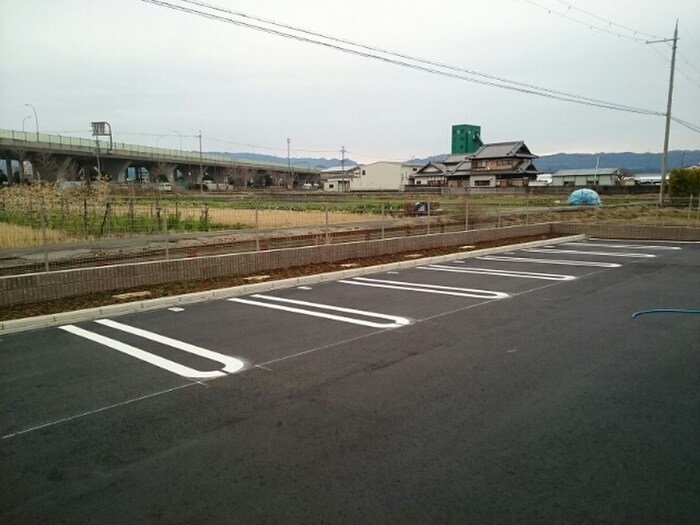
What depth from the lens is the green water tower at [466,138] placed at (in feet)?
367

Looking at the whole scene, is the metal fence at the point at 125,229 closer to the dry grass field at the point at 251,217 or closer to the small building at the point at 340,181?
the dry grass field at the point at 251,217

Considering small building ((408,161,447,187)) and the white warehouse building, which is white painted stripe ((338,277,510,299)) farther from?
the white warehouse building

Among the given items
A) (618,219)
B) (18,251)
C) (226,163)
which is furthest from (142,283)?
(226,163)

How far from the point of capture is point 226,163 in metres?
90.7

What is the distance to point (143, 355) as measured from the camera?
6168mm

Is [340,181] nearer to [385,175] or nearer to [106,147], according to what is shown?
Result: [385,175]

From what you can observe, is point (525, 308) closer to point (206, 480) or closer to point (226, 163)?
point (206, 480)

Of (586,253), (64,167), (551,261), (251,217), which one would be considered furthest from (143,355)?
(64,167)

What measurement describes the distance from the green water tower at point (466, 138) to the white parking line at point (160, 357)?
→ 110 metres

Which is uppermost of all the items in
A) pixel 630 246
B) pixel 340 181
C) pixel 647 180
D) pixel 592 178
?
pixel 340 181

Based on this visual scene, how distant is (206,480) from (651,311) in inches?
304

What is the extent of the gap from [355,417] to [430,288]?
646 centimetres

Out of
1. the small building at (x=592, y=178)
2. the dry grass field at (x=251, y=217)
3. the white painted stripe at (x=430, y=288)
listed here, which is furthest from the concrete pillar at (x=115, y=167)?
the small building at (x=592, y=178)

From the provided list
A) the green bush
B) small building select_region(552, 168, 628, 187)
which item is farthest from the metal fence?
small building select_region(552, 168, 628, 187)
